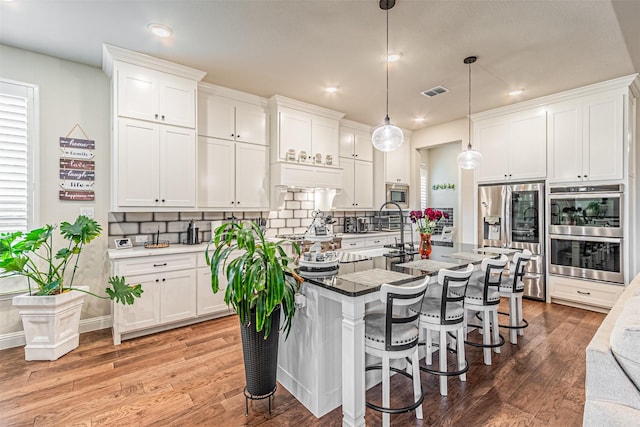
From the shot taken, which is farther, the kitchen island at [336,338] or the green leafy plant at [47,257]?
the green leafy plant at [47,257]

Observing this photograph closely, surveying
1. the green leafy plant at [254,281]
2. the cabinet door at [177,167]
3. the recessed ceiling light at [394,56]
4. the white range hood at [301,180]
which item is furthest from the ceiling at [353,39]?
the green leafy plant at [254,281]

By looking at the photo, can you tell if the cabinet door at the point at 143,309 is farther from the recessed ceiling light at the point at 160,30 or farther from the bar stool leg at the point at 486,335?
the bar stool leg at the point at 486,335

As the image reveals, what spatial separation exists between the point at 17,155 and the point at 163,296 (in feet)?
6.25

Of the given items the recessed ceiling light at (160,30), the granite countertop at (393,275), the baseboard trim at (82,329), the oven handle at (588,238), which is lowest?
the baseboard trim at (82,329)

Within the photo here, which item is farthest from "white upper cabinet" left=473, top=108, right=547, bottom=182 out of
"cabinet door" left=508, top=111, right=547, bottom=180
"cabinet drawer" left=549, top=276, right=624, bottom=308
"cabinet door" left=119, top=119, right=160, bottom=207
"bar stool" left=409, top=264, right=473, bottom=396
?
"cabinet door" left=119, top=119, right=160, bottom=207

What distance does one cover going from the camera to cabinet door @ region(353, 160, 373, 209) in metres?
5.38

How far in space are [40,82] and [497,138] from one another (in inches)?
223

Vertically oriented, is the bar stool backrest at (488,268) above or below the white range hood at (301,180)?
below

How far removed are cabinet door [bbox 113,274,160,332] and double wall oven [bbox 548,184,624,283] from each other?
4865 mm

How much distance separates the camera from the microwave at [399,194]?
5.85 meters

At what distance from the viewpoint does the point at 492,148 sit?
4.71m

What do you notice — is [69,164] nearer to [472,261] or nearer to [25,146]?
[25,146]

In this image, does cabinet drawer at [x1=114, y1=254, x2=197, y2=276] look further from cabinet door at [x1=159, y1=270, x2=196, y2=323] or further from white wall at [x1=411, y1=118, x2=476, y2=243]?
white wall at [x1=411, y1=118, x2=476, y2=243]

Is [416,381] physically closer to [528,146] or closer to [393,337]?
[393,337]
